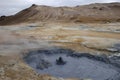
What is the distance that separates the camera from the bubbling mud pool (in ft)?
32.9

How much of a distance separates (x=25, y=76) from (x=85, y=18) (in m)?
19.4

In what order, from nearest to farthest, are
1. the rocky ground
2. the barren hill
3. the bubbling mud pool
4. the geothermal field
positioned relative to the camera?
the rocky ground < the geothermal field < the bubbling mud pool < the barren hill

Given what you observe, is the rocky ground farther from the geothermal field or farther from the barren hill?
the barren hill

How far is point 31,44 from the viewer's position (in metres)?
13.6

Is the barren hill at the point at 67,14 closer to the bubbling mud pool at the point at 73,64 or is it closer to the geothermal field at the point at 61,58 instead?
the geothermal field at the point at 61,58

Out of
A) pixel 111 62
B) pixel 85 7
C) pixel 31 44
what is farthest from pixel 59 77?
pixel 85 7

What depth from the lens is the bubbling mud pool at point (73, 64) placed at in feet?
32.9

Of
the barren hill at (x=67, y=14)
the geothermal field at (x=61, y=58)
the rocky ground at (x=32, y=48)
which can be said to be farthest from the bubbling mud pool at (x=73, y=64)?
the barren hill at (x=67, y=14)

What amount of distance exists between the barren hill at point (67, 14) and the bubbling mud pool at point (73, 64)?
14755 millimetres

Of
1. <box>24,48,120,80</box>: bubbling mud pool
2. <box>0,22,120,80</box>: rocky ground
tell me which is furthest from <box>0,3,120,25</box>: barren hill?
<box>24,48,120,80</box>: bubbling mud pool

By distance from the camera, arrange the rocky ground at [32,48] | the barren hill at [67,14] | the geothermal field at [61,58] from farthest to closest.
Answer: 1. the barren hill at [67,14]
2. the geothermal field at [61,58]
3. the rocky ground at [32,48]

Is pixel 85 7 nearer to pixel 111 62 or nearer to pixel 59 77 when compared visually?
pixel 111 62

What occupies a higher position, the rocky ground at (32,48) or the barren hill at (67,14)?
the barren hill at (67,14)

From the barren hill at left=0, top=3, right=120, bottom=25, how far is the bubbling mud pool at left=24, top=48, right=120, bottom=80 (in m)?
14.8
